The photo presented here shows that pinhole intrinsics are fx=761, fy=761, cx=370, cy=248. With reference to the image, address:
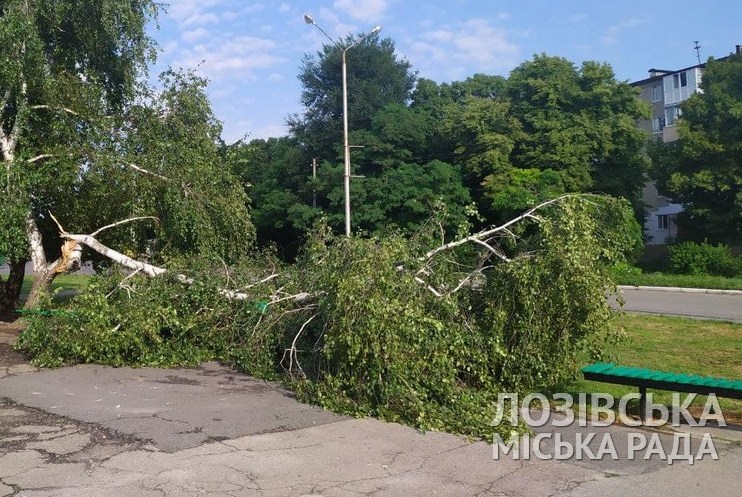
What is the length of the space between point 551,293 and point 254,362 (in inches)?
149

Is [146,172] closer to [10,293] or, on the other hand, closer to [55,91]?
[55,91]

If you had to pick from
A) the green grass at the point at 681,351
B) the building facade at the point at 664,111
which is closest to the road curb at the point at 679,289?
the green grass at the point at 681,351

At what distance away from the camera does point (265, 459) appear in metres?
6.09

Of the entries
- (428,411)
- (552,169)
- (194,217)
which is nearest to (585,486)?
(428,411)

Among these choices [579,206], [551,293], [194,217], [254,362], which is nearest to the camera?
[551,293]

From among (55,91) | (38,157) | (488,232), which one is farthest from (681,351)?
(55,91)

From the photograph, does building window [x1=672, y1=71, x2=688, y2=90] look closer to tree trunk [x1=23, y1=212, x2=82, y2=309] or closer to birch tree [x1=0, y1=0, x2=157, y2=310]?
birch tree [x1=0, y1=0, x2=157, y2=310]

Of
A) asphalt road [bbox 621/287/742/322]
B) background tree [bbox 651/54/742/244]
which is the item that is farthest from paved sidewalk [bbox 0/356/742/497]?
background tree [bbox 651/54/742/244]

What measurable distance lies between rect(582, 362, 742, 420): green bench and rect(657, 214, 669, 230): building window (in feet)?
151

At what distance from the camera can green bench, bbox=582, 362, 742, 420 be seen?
680 cm

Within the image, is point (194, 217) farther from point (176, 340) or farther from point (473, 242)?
point (473, 242)

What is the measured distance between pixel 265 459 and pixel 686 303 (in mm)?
16463

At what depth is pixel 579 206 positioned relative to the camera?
878cm

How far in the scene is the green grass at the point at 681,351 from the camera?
28.7 ft
